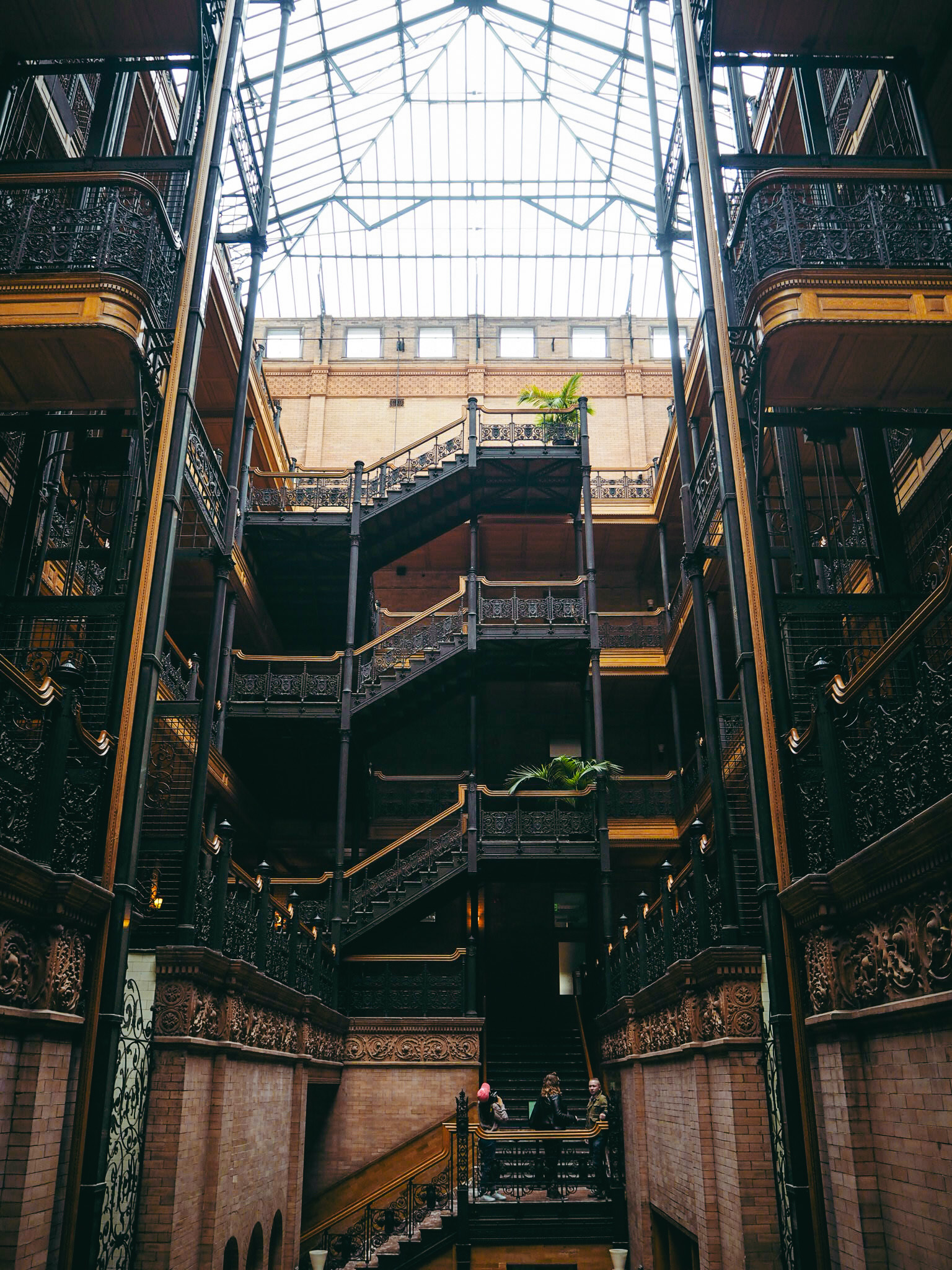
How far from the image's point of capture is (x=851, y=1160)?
218 inches

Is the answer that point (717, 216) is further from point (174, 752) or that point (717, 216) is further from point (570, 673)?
point (570, 673)

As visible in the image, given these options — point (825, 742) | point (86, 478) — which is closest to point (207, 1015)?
point (825, 742)

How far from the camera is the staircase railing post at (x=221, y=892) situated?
367 inches

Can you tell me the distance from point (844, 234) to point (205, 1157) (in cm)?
1014

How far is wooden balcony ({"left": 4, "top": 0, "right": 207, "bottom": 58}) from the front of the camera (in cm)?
1059

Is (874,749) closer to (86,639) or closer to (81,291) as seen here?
(86,639)

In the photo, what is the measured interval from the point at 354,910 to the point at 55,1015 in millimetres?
12047

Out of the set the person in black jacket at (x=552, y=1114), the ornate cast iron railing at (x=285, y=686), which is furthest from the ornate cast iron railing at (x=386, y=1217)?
the ornate cast iron railing at (x=285, y=686)

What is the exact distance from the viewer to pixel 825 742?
6258mm

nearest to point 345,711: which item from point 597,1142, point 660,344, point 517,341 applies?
point 597,1142

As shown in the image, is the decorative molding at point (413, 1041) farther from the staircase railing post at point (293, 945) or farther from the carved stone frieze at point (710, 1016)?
the carved stone frieze at point (710, 1016)

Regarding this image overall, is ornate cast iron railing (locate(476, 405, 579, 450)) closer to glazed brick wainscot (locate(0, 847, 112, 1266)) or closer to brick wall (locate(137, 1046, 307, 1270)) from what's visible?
brick wall (locate(137, 1046, 307, 1270))

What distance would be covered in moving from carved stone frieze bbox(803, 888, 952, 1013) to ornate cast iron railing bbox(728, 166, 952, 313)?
19.2 ft

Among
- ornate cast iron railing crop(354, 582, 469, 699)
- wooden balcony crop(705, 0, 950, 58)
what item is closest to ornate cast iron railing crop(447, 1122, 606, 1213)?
ornate cast iron railing crop(354, 582, 469, 699)
